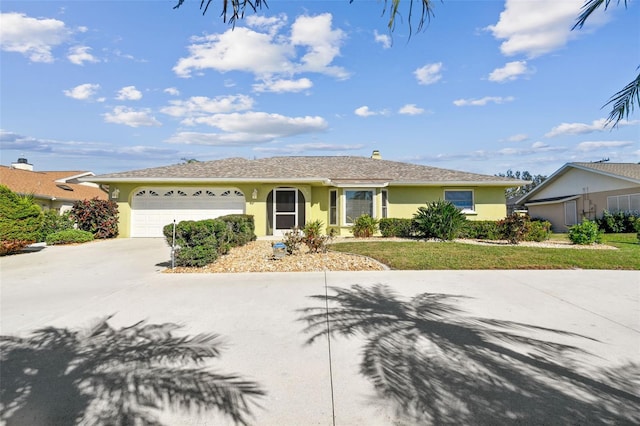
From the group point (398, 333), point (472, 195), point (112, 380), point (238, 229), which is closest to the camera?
point (112, 380)

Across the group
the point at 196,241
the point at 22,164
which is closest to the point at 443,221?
the point at 196,241

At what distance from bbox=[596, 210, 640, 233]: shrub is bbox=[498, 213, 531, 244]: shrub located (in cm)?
1132

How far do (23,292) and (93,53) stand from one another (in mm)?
10026

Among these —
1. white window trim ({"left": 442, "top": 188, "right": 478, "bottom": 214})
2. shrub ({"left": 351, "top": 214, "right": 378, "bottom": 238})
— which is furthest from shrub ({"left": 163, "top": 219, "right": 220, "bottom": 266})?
white window trim ({"left": 442, "top": 188, "right": 478, "bottom": 214})

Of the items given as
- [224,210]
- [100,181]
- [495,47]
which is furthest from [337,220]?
[100,181]

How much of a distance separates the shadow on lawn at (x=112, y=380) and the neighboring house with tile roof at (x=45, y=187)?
20621 millimetres

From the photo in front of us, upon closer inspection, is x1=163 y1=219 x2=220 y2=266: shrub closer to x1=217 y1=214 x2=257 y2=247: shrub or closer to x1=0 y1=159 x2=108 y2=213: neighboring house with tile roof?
x1=217 y1=214 x2=257 y2=247: shrub

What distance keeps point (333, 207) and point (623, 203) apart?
19.7 m

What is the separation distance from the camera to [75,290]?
6.76 meters

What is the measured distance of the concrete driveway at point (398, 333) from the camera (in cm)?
263

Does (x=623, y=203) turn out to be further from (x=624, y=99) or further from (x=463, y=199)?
(x=624, y=99)

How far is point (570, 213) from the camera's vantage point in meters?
25.9

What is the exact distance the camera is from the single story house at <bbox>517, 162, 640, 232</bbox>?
2119 cm

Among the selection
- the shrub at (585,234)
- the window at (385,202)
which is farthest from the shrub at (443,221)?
the shrub at (585,234)
